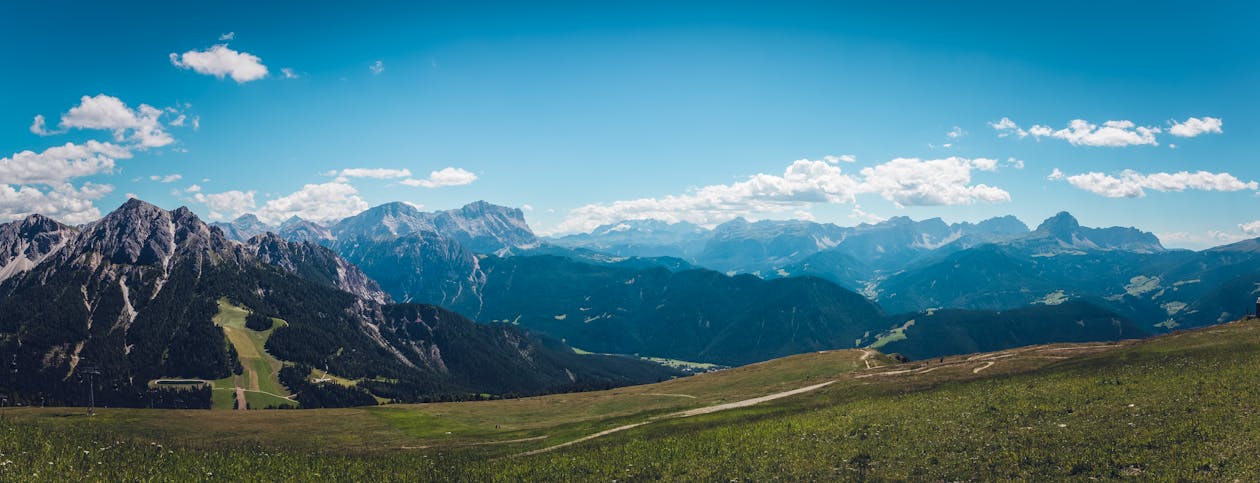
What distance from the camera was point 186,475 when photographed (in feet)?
111

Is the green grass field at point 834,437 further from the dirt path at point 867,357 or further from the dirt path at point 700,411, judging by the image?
the dirt path at point 867,357

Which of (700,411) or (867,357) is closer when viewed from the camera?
(700,411)

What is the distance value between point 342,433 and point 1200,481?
7332 centimetres

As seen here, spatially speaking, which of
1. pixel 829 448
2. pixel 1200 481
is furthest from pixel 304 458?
pixel 1200 481

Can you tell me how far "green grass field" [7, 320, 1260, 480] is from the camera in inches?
1232

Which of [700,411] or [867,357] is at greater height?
Answer: [700,411]

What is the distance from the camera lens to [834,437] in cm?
4272

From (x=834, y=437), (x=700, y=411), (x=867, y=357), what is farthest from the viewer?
(x=867, y=357)

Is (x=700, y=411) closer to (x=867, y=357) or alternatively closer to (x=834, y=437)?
(x=834, y=437)

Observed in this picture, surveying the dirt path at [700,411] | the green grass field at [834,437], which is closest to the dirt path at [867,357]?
the dirt path at [700,411]

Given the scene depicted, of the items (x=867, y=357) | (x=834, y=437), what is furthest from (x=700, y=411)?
(x=867, y=357)

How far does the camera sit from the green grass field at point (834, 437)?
1232 inches

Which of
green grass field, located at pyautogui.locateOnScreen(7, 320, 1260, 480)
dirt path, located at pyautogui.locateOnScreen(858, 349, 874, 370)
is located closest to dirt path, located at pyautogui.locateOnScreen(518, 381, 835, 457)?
green grass field, located at pyautogui.locateOnScreen(7, 320, 1260, 480)

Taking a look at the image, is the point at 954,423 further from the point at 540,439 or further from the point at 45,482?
the point at 45,482
